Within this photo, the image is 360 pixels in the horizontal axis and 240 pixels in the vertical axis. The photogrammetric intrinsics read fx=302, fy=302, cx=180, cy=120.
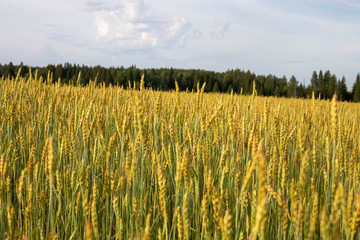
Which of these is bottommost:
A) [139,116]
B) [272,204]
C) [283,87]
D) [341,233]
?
[341,233]

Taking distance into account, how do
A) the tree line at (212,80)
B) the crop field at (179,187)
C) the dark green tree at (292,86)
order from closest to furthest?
1. the crop field at (179,187)
2. the tree line at (212,80)
3. the dark green tree at (292,86)

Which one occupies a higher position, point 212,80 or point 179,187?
point 212,80

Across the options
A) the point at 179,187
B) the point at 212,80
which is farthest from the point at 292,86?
the point at 179,187

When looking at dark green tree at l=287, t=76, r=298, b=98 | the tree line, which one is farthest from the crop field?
dark green tree at l=287, t=76, r=298, b=98

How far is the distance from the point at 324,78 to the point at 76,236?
157ft

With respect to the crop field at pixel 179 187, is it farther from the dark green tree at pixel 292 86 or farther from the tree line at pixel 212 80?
the dark green tree at pixel 292 86

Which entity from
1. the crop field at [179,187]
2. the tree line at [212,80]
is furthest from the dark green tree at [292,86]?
the crop field at [179,187]

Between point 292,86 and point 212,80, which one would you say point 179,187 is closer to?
point 212,80

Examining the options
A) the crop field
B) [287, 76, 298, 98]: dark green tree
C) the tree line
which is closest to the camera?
the crop field

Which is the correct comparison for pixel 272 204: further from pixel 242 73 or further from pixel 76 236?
pixel 242 73

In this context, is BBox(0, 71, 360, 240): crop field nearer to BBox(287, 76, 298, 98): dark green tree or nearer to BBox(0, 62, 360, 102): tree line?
BBox(0, 62, 360, 102): tree line

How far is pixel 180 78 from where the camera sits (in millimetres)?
39312

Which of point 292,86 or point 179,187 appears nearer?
point 179,187

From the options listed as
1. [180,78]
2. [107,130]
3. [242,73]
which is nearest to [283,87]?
[242,73]
